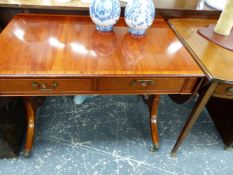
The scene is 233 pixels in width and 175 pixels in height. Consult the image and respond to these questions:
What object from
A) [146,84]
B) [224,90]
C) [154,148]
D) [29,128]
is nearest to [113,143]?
[154,148]

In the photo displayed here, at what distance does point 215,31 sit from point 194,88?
0.38 m

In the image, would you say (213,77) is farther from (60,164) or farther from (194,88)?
(60,164)

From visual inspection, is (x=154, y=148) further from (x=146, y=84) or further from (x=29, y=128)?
(x=29, y=128)

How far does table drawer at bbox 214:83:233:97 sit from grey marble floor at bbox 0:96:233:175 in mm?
575

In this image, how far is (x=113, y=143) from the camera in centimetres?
131

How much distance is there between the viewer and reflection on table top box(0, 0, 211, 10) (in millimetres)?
1028

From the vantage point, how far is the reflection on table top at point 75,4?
1.03 meters

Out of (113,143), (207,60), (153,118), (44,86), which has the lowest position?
(113,143)

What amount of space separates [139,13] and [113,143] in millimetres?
Answer: 820

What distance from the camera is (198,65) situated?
0.83 m

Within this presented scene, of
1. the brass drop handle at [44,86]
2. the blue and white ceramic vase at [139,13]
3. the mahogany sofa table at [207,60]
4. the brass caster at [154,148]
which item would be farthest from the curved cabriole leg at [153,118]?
the brass drop handle at [44,86]

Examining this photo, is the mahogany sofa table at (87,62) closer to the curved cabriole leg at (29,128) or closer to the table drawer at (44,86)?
the table drawer at (44,86)

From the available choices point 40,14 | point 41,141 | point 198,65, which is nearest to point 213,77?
point 198,65

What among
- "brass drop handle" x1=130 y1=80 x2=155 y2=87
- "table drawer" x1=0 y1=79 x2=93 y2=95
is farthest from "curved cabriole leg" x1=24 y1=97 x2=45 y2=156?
"brass drop handle" x1=130 y1=80 x2=155 y2=87
